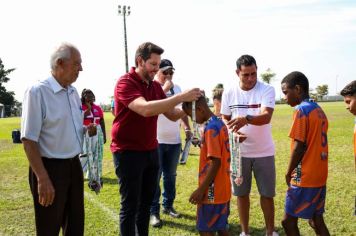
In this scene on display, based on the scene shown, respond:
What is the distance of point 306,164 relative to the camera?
388cm

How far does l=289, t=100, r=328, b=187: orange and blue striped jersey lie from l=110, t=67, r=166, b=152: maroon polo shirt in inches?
60.8

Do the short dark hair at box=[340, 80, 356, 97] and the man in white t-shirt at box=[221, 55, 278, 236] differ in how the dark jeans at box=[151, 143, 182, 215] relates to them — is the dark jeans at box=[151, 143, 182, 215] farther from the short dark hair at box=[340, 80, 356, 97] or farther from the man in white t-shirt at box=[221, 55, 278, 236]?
the short dark hair at box=[340, 80, 356, 97]

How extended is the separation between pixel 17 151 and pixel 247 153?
12020 millimetres

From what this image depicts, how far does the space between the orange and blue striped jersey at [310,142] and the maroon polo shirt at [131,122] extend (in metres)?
1.55

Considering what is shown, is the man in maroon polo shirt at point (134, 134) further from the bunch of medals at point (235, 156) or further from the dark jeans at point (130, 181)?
the bunch of medals at point (235, 156)

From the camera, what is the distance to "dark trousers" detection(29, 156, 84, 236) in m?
3.27

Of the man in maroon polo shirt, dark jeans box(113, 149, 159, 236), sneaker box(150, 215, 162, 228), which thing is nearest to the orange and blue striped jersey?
the man in maroon polo shirt

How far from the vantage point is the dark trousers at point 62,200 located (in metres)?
3.27

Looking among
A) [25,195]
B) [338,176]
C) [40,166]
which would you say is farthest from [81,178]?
[338,176]

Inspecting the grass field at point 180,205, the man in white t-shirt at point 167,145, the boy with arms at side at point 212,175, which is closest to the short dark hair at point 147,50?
the boy with arms at side at point 212,175

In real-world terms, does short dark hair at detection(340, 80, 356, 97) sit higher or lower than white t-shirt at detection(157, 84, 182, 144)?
higher

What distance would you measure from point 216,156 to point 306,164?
1.10m

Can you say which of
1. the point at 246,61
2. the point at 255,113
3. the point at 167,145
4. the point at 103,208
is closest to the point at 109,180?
the point at 103,208

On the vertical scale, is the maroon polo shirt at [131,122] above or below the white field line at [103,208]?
above
